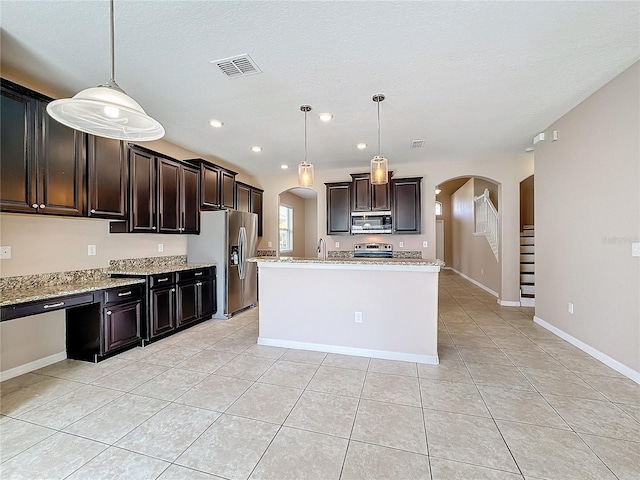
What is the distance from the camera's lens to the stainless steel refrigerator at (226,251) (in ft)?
14.9

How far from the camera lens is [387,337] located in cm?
300

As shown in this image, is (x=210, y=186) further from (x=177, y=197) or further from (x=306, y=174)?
(x=306, y=174)

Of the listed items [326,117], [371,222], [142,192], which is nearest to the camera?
[326,117]

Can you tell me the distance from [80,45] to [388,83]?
2586 mm

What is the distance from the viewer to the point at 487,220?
658 cm

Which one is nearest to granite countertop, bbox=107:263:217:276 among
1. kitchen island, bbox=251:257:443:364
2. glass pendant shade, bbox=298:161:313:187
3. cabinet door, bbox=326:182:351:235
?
kitchen island, bbox=251:257:443:364

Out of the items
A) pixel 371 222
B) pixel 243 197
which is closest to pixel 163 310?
pixel 243 197

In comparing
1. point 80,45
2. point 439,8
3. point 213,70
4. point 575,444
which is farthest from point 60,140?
point 575,444

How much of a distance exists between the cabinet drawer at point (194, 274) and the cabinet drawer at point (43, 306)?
1194 mm

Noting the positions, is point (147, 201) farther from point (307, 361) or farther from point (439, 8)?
point (439, 8)

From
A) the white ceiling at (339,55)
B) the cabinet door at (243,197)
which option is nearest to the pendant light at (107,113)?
the white ceiling at (339,55)

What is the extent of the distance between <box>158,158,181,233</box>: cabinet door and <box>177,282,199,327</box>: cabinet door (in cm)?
85

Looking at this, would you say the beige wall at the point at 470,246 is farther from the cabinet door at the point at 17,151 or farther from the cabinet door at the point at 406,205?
the cabinet door at the point at 17,151

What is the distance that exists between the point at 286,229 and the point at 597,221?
7223 millimetres
